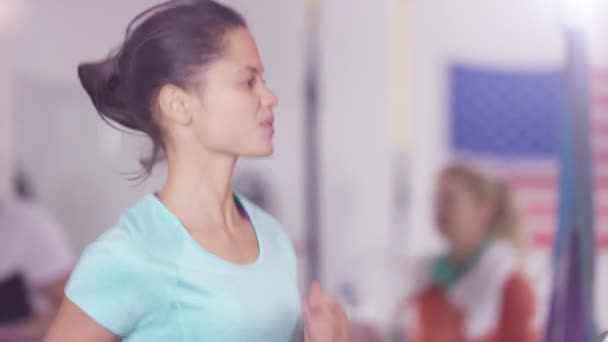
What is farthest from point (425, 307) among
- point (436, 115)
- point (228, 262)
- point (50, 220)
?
point (228, 262)

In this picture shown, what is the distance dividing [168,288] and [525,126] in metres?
0.73

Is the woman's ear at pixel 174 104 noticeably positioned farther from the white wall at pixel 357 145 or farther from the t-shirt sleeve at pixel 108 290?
the white wall at pixel 357 145

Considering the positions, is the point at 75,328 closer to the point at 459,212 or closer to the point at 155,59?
the point at 155,59

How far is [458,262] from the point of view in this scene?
116 cm

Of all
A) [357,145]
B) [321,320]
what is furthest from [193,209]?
[357,145]

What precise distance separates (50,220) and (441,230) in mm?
508

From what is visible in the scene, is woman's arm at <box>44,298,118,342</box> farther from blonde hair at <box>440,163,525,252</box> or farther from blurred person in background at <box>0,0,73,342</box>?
blonde hair at <box>440,163,525,252</box>

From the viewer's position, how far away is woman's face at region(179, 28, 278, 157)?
573 millimetres

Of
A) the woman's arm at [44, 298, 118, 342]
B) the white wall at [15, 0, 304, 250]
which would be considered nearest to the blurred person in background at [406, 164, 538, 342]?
→ the white wall at [15, 0, 304, 250]

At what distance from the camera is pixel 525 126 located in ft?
3.78

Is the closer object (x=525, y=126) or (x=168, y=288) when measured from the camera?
(x=168, y=288)

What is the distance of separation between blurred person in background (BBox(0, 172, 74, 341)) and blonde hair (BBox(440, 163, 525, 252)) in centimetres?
54

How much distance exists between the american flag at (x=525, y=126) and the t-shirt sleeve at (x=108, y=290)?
69 cm

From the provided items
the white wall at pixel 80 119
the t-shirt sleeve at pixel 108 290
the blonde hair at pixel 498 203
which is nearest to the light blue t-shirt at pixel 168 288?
the t-shirt sleeve at pixel 108 290
